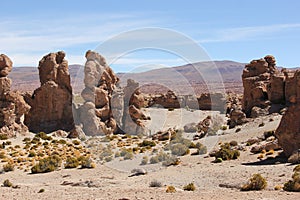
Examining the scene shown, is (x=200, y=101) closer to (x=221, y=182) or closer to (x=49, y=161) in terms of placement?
(x=49, y=161)

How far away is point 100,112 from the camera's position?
39.2 m

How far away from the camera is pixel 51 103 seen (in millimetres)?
38969

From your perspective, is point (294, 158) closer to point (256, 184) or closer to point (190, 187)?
point (256, 184)

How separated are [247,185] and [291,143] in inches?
266

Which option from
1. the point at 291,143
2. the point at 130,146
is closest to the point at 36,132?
the point at 130,146

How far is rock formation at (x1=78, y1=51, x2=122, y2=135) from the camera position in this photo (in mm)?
38188

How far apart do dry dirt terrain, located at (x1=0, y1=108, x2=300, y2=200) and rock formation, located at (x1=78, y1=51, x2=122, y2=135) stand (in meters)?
9.17

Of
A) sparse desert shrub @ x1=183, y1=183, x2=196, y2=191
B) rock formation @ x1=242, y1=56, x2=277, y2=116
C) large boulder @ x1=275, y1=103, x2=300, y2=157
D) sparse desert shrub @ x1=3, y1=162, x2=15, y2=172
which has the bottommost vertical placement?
sparse desert shrub @ x1=3, y1=162, x2=15, y2=172

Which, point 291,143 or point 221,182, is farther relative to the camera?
point 291,143

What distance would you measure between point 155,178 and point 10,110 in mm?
18968

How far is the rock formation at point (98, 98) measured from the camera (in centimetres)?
3819

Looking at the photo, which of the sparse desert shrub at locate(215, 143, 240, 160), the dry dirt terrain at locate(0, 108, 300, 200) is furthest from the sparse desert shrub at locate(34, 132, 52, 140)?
the sparse desert shrub at locate(215, 143, 240, 160)

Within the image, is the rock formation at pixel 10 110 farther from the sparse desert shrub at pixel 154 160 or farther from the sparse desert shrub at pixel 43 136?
the sparse desert shrub at pixel 154 160

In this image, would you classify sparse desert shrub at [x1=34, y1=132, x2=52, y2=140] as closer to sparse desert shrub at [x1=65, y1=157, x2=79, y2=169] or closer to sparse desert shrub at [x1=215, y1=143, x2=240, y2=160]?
sparse desert shrub at [x1=65, y1=157, x2=79, y2=169]
